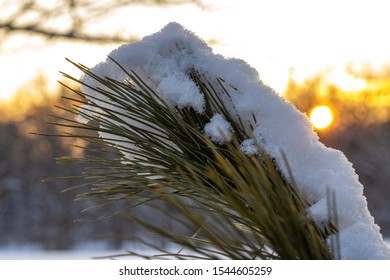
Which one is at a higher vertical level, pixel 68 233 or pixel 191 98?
pixel 68 233

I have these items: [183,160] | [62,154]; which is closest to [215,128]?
[183,160]

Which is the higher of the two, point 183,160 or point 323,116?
point 323,116

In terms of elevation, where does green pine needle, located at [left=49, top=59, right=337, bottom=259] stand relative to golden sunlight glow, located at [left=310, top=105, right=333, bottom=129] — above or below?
below

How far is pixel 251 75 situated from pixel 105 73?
0.19 metres

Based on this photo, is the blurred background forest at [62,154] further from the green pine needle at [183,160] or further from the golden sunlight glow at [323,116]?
the green pine needle at [183,160]

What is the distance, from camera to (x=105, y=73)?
29.6 inches

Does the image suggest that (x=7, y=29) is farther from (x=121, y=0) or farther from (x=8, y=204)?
(x=8, y=204)

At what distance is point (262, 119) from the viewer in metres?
0.68

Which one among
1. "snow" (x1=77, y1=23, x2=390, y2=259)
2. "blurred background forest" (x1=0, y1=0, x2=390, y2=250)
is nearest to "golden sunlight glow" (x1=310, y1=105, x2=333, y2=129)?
"blurred background forest" (x1=0, y1=0, x2=390, y2=250)

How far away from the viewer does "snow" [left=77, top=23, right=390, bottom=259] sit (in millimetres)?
591

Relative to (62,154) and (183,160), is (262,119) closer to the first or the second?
(183,160)

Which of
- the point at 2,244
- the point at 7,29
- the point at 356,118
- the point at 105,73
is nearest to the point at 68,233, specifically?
the point at 2,244

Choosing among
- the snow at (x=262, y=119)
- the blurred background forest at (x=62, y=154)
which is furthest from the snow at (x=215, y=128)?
the blurred background forest at (x=62, y=154)

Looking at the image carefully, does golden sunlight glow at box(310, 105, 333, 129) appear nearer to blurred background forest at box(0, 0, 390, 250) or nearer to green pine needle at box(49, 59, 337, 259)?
blurred background forest at box(0, 0, 390, 250)
